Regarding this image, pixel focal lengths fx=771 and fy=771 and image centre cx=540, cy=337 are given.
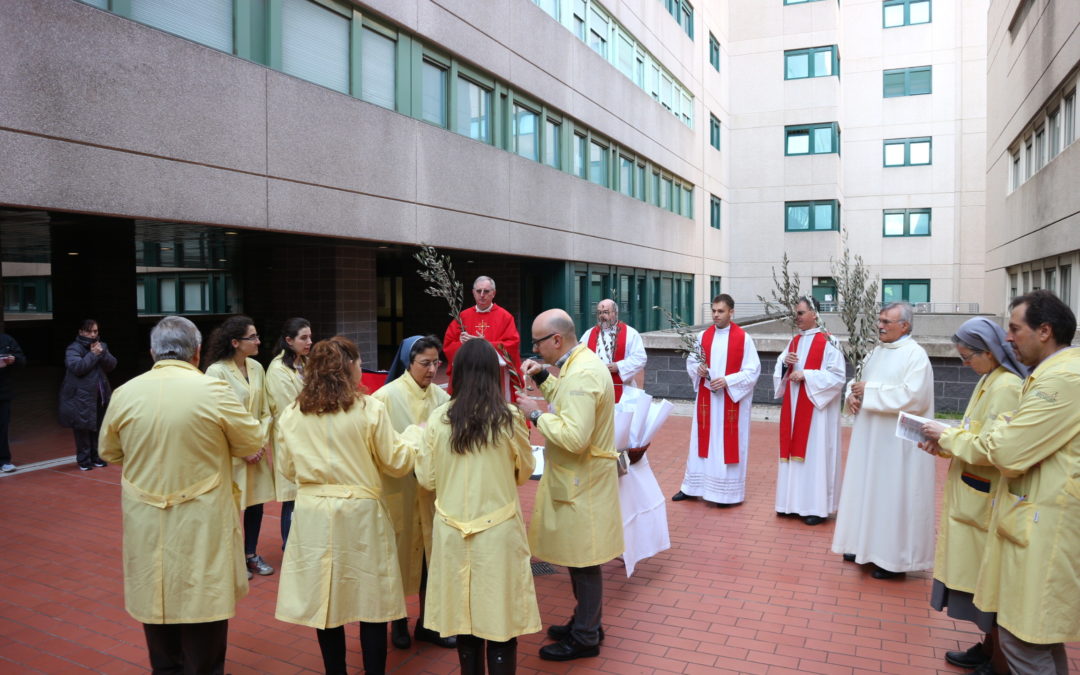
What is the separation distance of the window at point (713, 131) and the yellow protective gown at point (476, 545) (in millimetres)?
29725

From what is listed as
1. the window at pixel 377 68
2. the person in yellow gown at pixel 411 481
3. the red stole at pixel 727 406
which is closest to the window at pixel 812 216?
the window at pixel 377 68

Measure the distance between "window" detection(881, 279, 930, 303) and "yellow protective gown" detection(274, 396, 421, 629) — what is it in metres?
34.1

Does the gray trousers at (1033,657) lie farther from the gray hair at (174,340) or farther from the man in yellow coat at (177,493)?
the gray hair at (174,340)

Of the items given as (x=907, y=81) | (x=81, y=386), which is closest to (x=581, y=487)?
(x=81, y=386)

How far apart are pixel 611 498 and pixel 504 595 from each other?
3.66ft

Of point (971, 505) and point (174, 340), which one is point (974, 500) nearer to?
point (971, 505)

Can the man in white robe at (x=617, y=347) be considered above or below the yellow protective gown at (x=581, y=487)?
above

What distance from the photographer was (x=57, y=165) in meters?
7.52

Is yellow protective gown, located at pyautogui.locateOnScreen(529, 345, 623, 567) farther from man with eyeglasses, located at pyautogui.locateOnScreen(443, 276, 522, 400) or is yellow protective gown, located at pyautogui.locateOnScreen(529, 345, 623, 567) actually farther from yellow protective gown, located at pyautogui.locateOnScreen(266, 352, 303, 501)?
man with eyeglasses, located at pyautogui.locateOnScreen(443, 276, 522, 400)

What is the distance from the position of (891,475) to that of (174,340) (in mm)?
5066

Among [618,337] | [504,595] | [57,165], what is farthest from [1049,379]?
[57,165]

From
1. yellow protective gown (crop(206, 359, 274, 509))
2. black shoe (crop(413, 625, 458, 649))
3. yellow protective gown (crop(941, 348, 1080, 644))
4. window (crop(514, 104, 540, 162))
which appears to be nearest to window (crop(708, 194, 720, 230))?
window (crop(514, 104, 540, 162))

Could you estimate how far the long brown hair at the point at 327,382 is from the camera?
3.70 meters

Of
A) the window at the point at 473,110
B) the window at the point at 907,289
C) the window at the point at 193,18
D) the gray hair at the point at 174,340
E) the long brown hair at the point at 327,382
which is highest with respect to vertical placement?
the window at the point at 473,110
